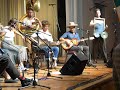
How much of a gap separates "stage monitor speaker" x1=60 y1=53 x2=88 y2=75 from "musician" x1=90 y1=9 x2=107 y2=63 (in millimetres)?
2138

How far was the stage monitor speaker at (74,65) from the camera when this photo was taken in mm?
5742

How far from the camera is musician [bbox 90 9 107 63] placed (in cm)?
783

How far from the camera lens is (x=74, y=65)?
583 centimetres

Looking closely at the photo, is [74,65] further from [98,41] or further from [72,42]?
[98,41]

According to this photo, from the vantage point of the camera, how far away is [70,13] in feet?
30.1

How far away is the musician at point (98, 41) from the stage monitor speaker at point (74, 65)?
2138 millimetres

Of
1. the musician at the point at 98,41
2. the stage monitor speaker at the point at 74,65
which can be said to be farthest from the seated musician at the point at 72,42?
Result: the stage monitor speaker at the point at 74,65

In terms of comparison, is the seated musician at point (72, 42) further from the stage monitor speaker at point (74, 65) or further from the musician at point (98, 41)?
the stage monitor speaker at point (74, 65)

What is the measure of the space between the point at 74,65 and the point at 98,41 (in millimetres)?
2623

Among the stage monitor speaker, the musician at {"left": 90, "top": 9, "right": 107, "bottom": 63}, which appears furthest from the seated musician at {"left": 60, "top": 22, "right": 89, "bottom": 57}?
the stage monitor speaker

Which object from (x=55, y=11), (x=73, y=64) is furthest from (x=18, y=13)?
(x=73, y=64)

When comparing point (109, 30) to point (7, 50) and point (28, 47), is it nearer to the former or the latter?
point (28, 47)

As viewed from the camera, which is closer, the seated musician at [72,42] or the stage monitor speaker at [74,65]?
the stage monitor speaker at [74,65]

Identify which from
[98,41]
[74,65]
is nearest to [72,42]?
[98,41]
